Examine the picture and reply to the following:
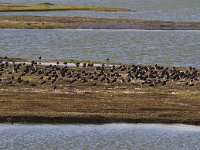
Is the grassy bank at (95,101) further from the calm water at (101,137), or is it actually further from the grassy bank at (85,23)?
the grassy bank at (85,23)

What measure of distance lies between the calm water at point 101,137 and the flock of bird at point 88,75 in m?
12.1

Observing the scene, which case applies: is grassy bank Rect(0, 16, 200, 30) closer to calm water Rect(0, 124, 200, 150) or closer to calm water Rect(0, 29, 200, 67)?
calm water Rect(0, 29, 200, 67)

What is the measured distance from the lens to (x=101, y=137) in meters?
44.3

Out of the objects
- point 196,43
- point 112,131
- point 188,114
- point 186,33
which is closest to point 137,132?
point 112,131

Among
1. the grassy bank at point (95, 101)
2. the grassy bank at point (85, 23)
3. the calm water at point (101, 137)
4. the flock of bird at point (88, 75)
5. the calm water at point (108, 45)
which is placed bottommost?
the calm water at point (101, 137)

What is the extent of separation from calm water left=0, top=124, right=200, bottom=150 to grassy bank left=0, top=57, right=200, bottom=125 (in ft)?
3.61

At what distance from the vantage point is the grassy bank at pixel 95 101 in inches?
1880

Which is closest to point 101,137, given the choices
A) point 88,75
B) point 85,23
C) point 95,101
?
point 95,101

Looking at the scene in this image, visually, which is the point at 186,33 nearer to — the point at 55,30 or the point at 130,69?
the point at 55,30

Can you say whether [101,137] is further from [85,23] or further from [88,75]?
[85,23]

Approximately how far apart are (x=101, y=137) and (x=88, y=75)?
64.7 feet

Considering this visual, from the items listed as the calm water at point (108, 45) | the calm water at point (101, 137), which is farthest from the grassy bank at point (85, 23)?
the calm water at point (101, 137)

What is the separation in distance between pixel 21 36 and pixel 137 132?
62.2 meters

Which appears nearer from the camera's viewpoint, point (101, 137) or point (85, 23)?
point (101, 137)
